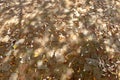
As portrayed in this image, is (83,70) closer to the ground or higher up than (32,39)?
→ closer to the ground

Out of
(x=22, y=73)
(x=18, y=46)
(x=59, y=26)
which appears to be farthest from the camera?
(x=59, y=26)

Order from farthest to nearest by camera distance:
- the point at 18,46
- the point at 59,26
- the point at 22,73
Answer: the point at 59,26 → the point at 18,46 → the point at 22,73

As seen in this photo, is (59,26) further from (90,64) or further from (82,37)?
(90,64)

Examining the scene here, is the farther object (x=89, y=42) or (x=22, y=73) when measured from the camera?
(x=89, y=42)

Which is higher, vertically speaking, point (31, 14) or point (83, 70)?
point (31, 14)

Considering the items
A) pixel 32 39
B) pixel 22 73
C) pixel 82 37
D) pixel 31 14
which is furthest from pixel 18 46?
pixel 82 37

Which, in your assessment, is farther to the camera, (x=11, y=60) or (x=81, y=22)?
(x=81, y=22)

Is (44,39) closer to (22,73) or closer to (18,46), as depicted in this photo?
(18,46)

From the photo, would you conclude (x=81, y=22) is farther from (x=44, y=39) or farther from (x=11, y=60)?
(x=11, y=60)

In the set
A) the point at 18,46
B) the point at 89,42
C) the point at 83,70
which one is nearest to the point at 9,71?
the point at 18,46
